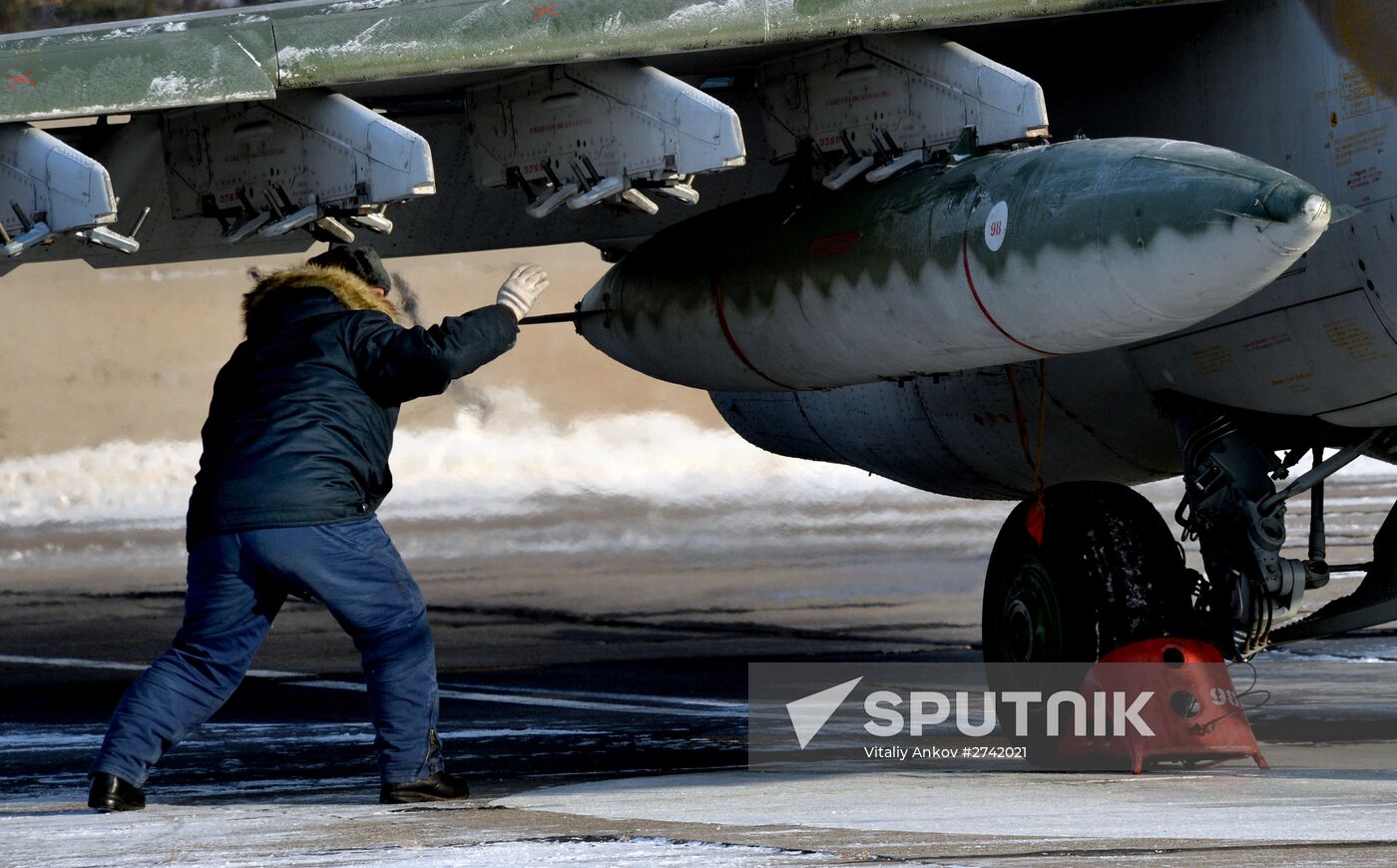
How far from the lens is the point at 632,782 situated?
7.64 meters

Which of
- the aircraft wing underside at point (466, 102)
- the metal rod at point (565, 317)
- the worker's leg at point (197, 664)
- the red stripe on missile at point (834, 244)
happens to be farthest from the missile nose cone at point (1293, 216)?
the metal rod at point (565, 317)

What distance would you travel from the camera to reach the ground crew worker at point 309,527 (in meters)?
6.89

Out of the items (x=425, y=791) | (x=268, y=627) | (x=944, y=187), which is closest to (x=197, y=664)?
(x=268, y=627)

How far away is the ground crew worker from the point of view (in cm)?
689

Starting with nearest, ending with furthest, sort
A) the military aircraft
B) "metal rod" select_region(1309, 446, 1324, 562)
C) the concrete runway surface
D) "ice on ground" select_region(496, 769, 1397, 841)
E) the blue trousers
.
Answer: the concrete runway surface, "ice on ground" select_region(496, 769, 1397, 841), the blue trousers, the military aircraft, "metal rod" select_region(1309, 446, 1324, 562)

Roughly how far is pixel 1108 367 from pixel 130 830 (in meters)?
4.85

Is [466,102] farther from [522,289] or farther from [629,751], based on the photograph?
[629,751]

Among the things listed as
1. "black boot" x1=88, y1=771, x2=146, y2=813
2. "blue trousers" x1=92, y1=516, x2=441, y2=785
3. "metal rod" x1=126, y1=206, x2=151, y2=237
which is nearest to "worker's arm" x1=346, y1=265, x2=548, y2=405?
"blue trousers" x1=92, y1=516, x2=441, y2=785

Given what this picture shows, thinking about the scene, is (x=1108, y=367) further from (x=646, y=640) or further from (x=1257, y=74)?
(x=646, y=640)

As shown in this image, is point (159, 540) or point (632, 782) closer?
point (632, 782)

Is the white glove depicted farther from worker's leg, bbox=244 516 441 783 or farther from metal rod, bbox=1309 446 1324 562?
metal rod, bbox=1309 446 1324 562

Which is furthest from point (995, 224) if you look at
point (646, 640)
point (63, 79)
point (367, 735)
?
point (646, 640)

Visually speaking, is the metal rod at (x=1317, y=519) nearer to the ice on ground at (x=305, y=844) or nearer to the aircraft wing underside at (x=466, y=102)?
the aircraft wing underside at (x=466, y=102)

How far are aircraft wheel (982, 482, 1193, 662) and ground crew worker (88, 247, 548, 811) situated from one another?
2.81 meters
